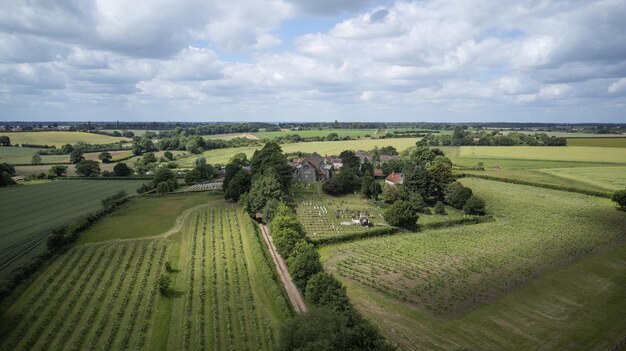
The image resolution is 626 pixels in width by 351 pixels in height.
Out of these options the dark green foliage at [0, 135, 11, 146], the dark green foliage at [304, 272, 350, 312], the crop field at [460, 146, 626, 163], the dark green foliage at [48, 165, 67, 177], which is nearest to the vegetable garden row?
the dark green foliage at [304, 272, 350, 312]

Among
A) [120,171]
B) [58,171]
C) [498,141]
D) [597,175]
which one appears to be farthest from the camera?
[498,141]

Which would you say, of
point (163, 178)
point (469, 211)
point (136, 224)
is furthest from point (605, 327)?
point (163, 178)

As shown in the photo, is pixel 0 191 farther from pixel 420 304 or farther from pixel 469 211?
pixel 469 211

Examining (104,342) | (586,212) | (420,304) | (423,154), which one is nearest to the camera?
(104,342)

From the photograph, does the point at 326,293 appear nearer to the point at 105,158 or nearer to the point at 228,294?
the point at 228,294

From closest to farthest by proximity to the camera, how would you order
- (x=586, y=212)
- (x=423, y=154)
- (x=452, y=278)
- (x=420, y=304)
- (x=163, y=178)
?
(x=420, y=304) → (x=452, y=278) → (x=586, y=212) → (x=163, y=178) → (x=423, y=154)

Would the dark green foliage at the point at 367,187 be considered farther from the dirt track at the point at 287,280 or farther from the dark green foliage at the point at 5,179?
the dark green foliage at the point at 5,179

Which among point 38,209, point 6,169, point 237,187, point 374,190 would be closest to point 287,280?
point 237,187
